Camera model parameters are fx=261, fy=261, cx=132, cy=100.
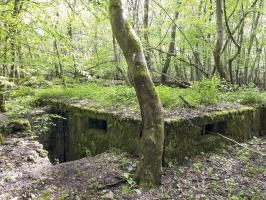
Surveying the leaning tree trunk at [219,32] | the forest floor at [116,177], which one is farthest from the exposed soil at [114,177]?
the leaning tree trunk at [219,32]

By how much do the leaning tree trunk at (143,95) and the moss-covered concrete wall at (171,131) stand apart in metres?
0.92

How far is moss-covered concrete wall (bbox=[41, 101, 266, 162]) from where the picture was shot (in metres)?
4.85

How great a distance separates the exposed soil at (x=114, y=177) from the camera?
3643 millimetres

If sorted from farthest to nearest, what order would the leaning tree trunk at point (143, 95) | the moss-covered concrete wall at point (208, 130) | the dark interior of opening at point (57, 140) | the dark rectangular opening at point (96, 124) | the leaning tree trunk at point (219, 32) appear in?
the leaning tree trunk at point (219, 32), the dark interior of opening at point (57, 140), the dark rectangular opening at point (96, 124), the moss-covered concrete wall at point (208, 130), the leaning tree trunk at point (143, 95)

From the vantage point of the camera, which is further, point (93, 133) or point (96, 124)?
point (96, 124)

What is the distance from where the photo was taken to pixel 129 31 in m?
3.58

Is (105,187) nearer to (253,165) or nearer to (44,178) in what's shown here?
(44,178)

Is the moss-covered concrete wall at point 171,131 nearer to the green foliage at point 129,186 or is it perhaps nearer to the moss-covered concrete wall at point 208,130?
the moss-covered concrete wall at point 208,130

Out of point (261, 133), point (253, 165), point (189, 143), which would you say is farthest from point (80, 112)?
point (261, 133)

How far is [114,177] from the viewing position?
13.3 feet

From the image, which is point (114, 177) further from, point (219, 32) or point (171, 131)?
point (219, 32)

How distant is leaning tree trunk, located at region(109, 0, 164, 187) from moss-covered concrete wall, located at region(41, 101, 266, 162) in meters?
0.92

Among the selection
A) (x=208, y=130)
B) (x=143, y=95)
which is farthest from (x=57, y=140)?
(x=143, y=95)

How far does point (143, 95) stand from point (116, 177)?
4.59 feet
